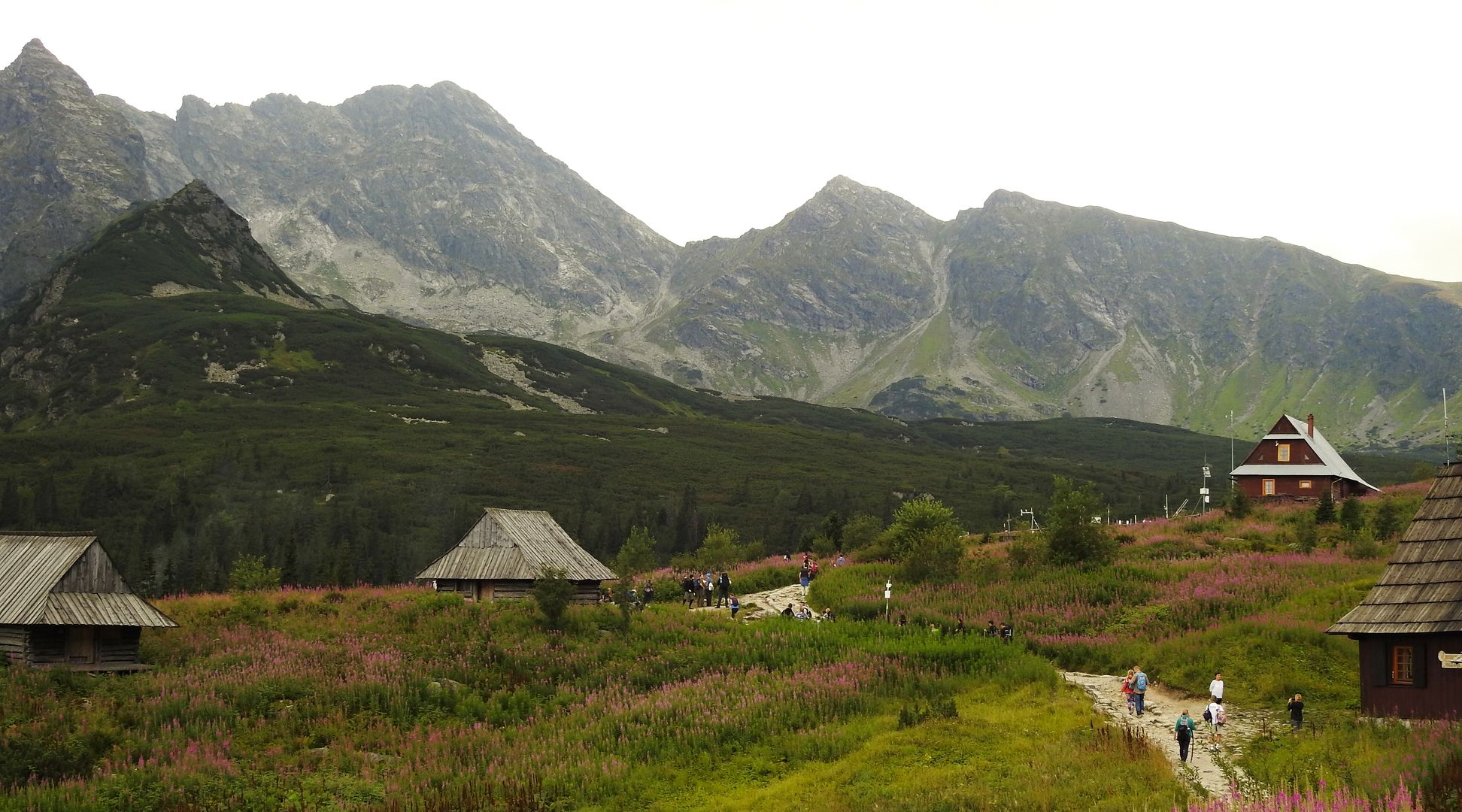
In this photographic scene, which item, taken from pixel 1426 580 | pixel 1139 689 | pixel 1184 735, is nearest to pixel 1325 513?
pixel 1426 580

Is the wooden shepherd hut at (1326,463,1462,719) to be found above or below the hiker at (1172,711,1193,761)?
above

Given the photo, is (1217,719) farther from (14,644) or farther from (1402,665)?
(14,644)

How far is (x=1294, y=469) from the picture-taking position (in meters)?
80.1

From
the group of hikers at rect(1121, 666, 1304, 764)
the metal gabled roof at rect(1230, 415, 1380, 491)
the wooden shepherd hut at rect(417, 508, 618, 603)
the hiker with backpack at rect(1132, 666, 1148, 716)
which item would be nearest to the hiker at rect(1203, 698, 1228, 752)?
the group of hikers at rect(1121, 666, 1304, 764)

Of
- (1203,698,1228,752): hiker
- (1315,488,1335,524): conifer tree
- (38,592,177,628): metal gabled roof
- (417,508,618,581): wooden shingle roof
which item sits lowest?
(1203,698,1228,752): hiker

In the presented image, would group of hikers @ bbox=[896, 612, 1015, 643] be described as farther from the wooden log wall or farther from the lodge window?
the wooden log wall

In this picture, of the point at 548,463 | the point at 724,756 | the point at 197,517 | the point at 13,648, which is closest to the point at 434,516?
the point at 197,517

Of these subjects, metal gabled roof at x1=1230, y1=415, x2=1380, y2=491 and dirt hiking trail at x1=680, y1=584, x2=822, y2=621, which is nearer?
dirt hiking trail at x1=680, y1=584, x2=822, y2=621

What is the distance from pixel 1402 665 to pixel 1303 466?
6059 centimetres

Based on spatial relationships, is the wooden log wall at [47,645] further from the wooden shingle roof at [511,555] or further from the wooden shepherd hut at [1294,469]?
the wooden shepherd hut at [1294,469]

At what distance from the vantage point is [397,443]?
193m

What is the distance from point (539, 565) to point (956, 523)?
68.4 feet

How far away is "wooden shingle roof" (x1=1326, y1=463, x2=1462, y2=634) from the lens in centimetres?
2494

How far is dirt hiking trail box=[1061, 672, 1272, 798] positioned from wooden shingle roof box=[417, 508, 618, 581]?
23.5 m
